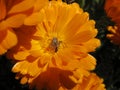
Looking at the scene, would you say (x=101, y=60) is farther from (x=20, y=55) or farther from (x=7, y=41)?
(x=7, y=41)

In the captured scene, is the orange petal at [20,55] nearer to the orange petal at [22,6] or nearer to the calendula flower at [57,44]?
the calendula flower at [57,44]

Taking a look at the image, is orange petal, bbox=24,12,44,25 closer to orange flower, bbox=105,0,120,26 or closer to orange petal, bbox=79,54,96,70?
orange petal, bbox=79,54,96,70

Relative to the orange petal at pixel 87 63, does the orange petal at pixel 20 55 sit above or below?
above

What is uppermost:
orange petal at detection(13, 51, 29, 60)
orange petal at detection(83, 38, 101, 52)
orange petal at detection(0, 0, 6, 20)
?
orange petal at detection(0, 0, 6, 20)

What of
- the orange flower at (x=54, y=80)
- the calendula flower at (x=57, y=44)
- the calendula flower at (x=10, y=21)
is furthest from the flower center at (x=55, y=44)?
the calendula flower at (x=10, y=21)

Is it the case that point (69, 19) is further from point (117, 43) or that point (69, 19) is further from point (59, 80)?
point (117, 43)

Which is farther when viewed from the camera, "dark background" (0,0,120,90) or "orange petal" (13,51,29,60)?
"dark background" (0,0,120,90)

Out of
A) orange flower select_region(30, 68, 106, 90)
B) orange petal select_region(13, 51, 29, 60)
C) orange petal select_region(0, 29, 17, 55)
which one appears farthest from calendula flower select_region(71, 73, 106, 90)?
orange petal select_region(0, 29, 17, 55)
